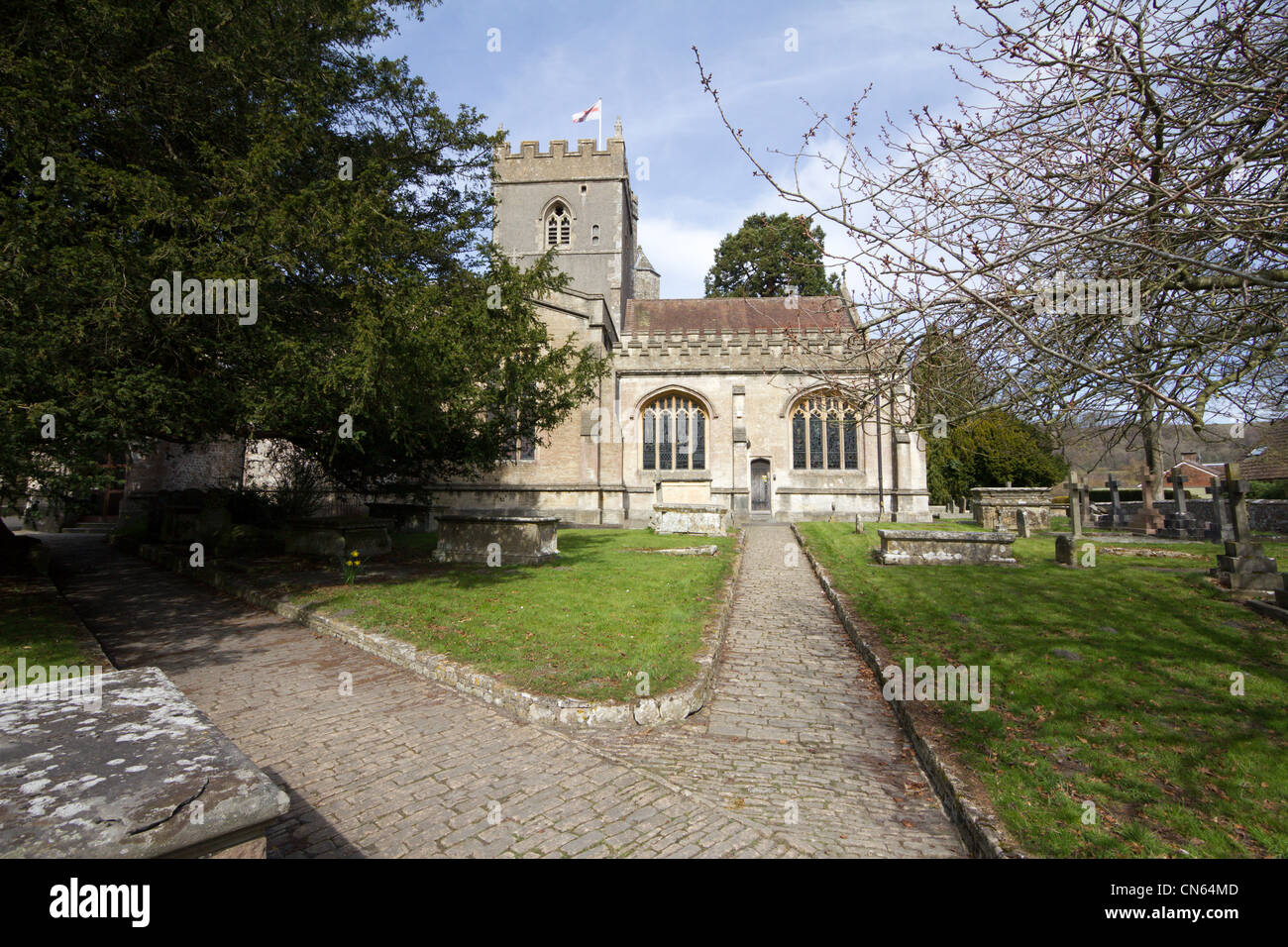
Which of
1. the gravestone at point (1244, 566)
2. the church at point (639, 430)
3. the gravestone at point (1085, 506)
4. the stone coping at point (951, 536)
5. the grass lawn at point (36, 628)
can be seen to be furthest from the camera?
the church at point (639, 430)

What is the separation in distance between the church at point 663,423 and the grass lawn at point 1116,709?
46.4 ft

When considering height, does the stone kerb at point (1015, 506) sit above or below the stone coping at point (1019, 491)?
below

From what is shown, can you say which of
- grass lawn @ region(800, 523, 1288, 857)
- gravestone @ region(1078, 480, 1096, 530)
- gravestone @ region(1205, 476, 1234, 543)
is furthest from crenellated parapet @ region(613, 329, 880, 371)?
grass lawn @ region(800, 523, 1288, 857)

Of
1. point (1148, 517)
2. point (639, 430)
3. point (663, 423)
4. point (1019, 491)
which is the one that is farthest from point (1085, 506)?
point (639, 430)

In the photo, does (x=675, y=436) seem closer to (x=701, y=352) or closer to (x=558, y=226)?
(x=701, y=352)

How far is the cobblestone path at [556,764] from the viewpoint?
3.36 m

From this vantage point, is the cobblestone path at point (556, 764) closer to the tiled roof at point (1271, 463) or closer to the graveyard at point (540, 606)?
the graveyard at point (540, 606)

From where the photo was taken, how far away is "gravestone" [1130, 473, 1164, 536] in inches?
745

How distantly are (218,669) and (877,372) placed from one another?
6960 mm

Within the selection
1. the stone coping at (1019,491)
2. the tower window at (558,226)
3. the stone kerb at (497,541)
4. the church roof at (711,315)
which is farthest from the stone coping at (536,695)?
the tower window at (558,226)

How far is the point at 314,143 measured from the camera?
10.2m
